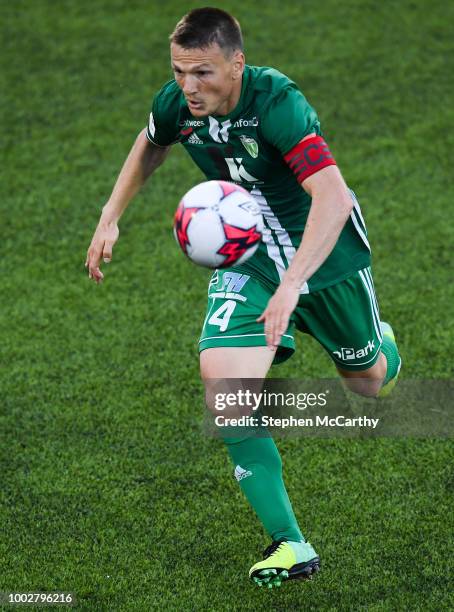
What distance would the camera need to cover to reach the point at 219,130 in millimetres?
4242

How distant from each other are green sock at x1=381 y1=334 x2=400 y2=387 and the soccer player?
0.82ft

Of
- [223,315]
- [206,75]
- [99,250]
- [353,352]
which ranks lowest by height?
[353,352]

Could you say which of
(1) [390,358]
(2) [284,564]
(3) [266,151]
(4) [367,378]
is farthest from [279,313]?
(1) [390,358]

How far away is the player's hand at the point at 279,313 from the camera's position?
11.8ft

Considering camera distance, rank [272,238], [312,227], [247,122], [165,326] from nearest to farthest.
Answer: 1. [312,227]
2. [247,122]
3. [272,238]
4. [165,326]

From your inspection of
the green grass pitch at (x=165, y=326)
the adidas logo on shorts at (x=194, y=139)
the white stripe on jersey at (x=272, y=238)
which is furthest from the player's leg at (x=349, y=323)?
the adidas logo on shorts at (x=194, y=139)

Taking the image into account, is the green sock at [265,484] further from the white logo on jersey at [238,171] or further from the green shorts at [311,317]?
the white logo on jersey at [238,171]

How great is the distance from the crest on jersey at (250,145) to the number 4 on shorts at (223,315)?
58cm

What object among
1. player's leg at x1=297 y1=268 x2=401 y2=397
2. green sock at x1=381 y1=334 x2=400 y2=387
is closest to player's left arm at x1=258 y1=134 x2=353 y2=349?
player's leg at x1=297 y1=268 x2=401 y2=397

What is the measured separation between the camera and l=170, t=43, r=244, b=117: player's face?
395 centimetres

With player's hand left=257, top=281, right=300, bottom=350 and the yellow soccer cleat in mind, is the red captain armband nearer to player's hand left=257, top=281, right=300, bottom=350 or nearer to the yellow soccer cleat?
player's hand left=257, top=281, right=300, bottom=350

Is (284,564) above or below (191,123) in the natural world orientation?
below

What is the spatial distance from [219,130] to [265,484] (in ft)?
4.41

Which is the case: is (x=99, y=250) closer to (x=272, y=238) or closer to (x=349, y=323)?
(x=272, y=238)
